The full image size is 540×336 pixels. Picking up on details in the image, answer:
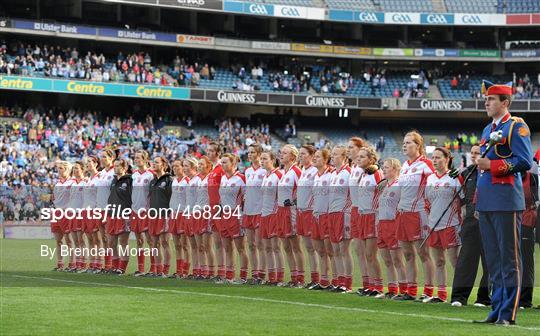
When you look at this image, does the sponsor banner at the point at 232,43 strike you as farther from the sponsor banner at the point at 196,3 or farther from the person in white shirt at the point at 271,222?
the person in white shirt at the point at 271,222

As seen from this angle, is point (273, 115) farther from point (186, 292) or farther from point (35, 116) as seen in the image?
point (186, 292)

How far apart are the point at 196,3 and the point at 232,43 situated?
3.02 meters

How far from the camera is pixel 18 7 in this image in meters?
49.7

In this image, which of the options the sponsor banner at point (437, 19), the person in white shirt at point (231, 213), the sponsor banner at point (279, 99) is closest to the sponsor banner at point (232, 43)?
the sponsor banner at point (279, 99)

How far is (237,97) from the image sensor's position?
2072 inches

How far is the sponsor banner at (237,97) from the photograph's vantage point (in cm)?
5222

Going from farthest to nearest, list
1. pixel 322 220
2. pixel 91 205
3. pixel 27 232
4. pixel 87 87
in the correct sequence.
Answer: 1. pixel 87 87
2. pixel 27 232
3. pixel 91 205
4. pixel 322 220

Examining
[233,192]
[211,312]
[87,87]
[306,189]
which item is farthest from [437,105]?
[211,312]

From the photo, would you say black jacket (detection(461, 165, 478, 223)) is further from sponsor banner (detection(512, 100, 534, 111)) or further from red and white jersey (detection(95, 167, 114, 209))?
sponsor banner (detection(512, 100, 534, 111))

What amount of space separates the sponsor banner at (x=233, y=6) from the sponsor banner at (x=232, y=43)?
159 centimetres

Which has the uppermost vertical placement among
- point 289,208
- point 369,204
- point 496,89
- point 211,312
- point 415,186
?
point 496,89

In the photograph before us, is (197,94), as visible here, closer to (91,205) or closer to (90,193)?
(90,193)

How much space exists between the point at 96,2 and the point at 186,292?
126ft

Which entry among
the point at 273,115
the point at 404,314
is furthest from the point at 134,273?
the point at 273,115
